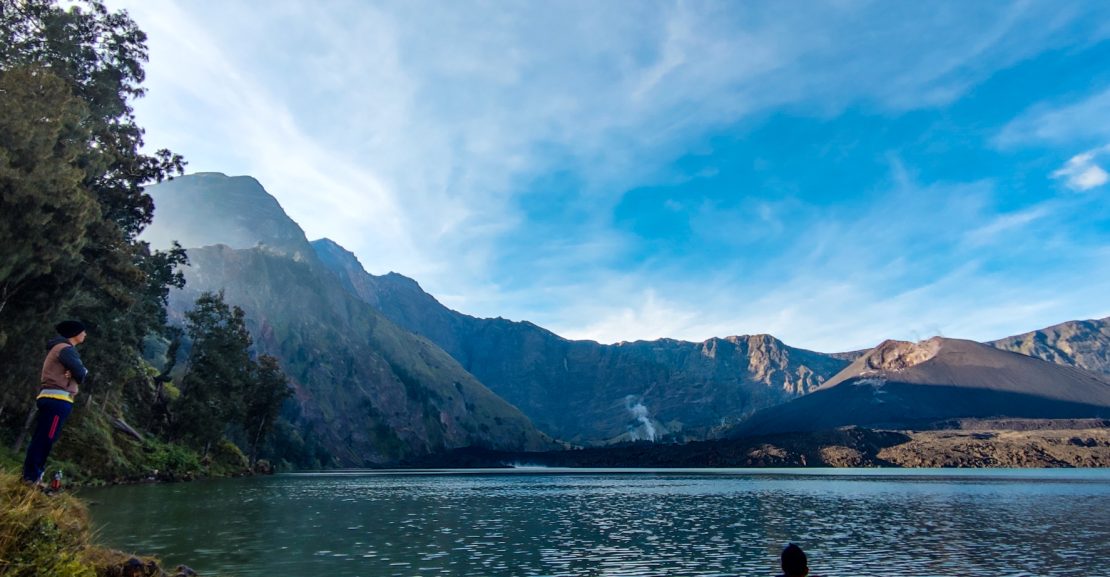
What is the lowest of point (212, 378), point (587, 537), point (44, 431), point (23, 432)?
point (587, 537)

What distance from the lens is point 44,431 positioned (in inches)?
620

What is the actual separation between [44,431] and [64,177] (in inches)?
1082

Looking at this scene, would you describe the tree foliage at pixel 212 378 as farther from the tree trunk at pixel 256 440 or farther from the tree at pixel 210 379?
the tree trunk at pixel 256 440

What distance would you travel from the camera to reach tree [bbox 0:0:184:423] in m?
35.4

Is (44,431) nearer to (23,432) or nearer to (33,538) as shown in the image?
(33,538)

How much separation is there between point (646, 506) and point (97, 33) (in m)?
70.5

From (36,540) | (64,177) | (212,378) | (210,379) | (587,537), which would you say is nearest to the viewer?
(36,540)

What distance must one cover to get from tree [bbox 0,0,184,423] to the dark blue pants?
80.9ft

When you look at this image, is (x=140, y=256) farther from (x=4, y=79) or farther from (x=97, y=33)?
(x=4, y=79)

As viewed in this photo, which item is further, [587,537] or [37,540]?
[587,537]

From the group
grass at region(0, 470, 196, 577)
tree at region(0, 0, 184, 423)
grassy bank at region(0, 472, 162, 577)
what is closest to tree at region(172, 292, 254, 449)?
tree at region(0, 0, 184, 423)

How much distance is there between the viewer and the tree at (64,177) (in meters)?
35.4

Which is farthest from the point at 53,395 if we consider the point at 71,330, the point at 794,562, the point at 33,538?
the point at 794,562

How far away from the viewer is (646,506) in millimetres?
72438
